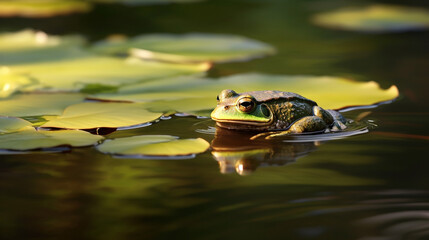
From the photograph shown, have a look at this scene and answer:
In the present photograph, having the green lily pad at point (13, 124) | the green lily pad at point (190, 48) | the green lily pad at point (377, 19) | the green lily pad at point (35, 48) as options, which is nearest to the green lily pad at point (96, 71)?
the green lily pad at point (35, 48)

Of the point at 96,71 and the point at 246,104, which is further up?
the point at 96,71

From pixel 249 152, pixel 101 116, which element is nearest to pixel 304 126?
pixel 249 152

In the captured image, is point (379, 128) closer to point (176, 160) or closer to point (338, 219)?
point (176, 160)

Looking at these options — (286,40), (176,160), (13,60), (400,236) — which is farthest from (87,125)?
(286,40)

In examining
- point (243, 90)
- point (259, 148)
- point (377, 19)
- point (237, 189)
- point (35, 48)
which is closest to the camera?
point (237, 189)

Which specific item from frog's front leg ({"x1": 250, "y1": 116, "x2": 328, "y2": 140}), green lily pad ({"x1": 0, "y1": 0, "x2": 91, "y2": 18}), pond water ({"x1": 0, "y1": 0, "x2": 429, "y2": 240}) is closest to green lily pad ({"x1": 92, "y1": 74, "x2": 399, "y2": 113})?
pond water ({"x1": 0, "y1": 0, "x2": 429, "y2": 240})

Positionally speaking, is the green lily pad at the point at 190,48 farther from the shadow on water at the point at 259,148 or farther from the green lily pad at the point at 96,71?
the shadow on water at the point at 259,148

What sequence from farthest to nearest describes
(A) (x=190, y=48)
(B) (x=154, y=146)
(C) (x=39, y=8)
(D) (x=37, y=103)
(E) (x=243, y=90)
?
1. (C) (x=39, y=8)
2. (A) (x=190, y=48)
3. (E) (x=243, y=90)
4. (D) (x=37, y=103)
5. (B) (x=154, y=146)

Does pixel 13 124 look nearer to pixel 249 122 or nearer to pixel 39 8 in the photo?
pixel 249 122
